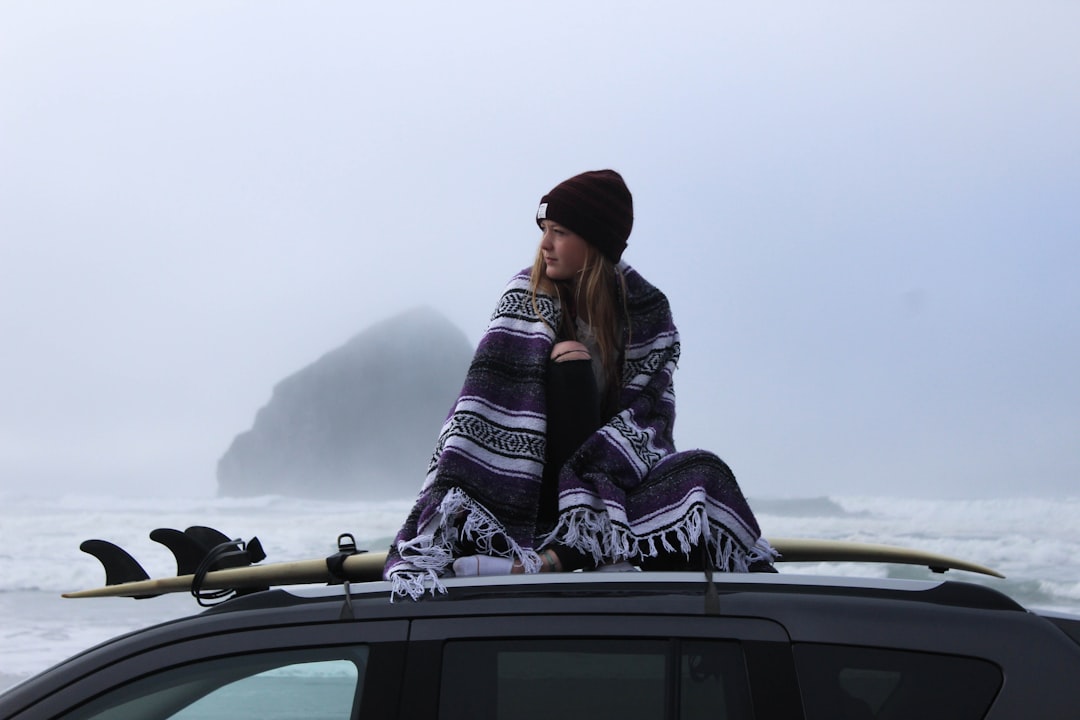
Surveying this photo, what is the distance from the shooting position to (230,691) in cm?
194

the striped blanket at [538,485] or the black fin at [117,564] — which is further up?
the striped blanket at [538,485]

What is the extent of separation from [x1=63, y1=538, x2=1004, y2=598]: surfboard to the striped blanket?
0.10 m

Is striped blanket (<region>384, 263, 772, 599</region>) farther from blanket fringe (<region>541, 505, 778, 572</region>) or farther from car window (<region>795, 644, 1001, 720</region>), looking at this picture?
car window (<region>795, 644, 1001, 720</region>)

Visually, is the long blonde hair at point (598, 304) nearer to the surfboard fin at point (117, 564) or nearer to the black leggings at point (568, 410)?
the black leggings at point (568, 410)

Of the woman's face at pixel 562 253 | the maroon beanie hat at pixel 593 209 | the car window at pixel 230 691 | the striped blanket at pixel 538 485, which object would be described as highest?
the maroon beanie hat at pixel 593 209

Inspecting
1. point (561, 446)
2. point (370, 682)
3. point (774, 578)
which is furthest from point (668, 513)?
point (370, 682)

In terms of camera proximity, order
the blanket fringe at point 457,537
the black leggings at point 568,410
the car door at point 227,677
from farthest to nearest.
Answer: the black leggings at point 568,410, the blanket fringe at point 457,537, the car door at point 227,677

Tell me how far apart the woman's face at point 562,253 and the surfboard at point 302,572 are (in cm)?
79

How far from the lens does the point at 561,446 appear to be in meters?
2.67

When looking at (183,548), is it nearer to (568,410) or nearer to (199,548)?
(199,548)

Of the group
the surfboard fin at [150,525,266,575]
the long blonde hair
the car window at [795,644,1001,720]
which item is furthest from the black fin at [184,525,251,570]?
the car window at [795,644,1001,720]

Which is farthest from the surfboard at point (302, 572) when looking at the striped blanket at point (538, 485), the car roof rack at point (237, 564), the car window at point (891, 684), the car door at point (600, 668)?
the car window at point (891, 684)

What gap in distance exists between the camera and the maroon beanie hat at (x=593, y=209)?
2879 mm

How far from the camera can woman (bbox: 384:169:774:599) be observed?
2482 mm
